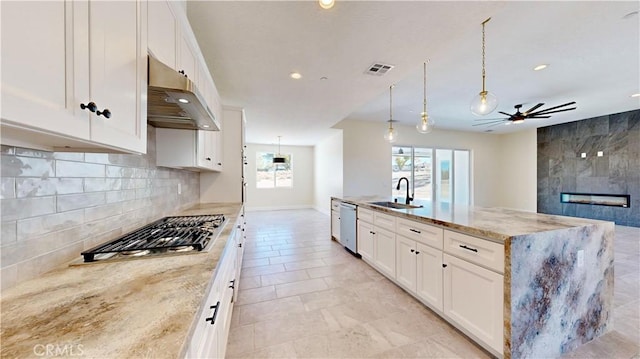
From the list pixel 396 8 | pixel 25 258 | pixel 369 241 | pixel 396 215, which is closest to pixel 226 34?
pixel 396 8

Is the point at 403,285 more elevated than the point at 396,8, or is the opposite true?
the point at 396,8

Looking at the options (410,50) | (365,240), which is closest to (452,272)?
(365,240)

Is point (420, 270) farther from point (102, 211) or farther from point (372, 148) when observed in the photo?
point (372, 148)

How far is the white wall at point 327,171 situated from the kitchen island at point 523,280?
14.5ft

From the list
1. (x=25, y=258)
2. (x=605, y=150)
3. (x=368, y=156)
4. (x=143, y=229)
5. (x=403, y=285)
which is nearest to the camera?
(x=25, y=258)

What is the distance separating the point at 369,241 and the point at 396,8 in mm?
2573

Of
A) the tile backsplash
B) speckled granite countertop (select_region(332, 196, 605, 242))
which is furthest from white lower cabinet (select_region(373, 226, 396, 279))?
the tile backsplash

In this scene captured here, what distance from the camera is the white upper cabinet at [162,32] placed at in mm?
1137

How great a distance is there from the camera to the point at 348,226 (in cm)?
372

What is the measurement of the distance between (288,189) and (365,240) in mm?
5841

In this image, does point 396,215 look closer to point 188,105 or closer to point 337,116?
point 188,105

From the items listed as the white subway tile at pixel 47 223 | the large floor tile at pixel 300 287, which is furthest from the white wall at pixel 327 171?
the white subway tile at pixel 47 223

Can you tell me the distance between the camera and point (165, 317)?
2.07 feet

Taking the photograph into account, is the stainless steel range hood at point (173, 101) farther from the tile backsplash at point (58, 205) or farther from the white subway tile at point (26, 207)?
the white subway tile at point (26, 207)
